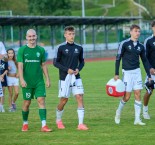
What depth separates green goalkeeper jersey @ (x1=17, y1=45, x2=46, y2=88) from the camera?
44.2ft

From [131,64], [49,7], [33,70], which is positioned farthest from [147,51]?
[49,7]

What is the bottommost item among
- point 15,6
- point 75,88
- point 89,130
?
point 89,130

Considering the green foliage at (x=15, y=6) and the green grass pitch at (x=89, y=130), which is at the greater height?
the green foliage at (x=15, y=6)

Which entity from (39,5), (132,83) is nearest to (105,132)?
(132,83)

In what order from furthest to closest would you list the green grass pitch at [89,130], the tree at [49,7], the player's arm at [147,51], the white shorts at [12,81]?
1. the tree at [49,7]
2. the white shorts at [12,81]
3. the player's arm at [147,51]
4. the green grass pitch at [89,130]

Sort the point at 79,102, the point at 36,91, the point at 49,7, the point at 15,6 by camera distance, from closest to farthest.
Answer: the point at 36,91, the point at 79,102, the point at 15,6, the point at 49,7

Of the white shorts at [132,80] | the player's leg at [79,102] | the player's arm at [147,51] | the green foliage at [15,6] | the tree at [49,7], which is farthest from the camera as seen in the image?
the tree at [49,7]

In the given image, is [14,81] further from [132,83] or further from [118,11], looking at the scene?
[118,11]

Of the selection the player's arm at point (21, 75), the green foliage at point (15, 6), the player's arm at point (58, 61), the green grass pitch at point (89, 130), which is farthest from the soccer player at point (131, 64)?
the green foliage at point (15, 6)

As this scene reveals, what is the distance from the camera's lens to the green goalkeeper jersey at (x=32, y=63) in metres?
13.5

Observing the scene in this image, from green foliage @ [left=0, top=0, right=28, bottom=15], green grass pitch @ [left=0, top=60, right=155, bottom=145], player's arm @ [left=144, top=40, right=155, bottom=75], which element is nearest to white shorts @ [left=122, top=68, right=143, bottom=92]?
green grass pitch @ [left=0, top=60, right=155, bottom=145]

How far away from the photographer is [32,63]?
13.5m

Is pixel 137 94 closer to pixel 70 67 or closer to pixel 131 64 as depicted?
pixel 131 64

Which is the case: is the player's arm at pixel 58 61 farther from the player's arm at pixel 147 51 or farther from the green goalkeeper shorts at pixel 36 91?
the player's arm at pixel 147 51
